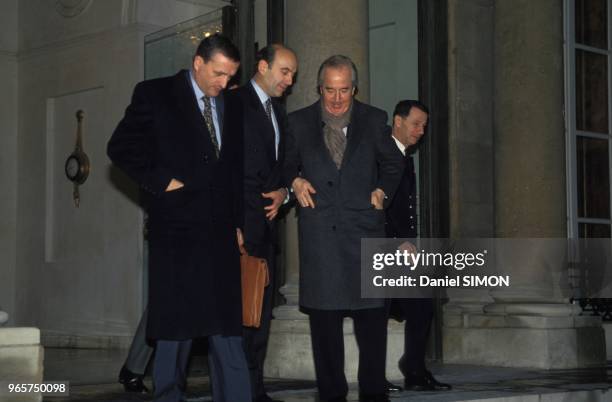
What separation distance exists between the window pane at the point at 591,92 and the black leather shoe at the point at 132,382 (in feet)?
18.8

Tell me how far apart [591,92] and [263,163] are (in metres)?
6.07

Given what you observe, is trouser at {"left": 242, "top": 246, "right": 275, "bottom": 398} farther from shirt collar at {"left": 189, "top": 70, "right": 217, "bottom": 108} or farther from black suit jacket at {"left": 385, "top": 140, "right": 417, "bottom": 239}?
black suit jacket at {"left": 385, "top": 140, "right": 417, "bottom": 239}

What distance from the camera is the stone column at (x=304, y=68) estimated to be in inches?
292

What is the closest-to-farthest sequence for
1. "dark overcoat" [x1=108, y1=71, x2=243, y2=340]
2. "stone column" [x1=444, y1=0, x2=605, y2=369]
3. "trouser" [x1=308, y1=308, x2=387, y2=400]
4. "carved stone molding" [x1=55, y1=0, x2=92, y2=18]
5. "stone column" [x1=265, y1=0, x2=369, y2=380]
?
"dark overcoat" [x1=108, y1=71, x2=243, y2=340] → "trouser" [x1=308, y1=308, x2=387, y2=400] → "stone column" [x1=265, y1=0, x2=369, y2=380] → "stone column" [x1=444, y1=0, x2=605, y2=369] → "carved stone molding" [x1=55, y1=0, x2=92, y2=18]

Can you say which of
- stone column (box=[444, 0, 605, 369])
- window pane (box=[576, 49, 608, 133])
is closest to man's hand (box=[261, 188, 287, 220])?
stone column (box=[444, 0, 605, 369])

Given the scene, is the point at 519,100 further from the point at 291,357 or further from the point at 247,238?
the point at 247,238

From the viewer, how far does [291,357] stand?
24.3 feet

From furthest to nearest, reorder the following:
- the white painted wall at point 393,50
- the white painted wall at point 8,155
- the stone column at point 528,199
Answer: the white painted wall at point 8,155, the white painted wall at point 393,50, the stone column at point 528,199

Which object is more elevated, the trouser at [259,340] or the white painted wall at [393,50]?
the white painted wall at [393,50]

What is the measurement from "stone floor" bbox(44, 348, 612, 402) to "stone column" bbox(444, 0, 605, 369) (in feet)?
1.32

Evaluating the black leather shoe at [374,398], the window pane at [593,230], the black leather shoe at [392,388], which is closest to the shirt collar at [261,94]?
the black leather shoe at [374,398]

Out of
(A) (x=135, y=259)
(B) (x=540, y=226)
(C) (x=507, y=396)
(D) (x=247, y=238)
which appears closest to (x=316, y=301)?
(D) (x=247, y=238)

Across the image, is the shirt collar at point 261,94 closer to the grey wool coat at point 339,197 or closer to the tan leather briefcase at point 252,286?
the grey wool coat at point 339,197

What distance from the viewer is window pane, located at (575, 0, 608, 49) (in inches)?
430
